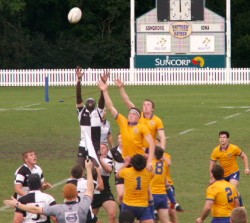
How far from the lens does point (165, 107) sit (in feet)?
139

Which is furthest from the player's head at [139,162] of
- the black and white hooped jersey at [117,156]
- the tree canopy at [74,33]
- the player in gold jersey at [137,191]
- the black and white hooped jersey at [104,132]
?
the tree canopy at [74,33]

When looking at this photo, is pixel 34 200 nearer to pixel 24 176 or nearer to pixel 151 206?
pixel 151 206

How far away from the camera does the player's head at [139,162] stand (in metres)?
14.6

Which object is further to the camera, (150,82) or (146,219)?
(150,82)

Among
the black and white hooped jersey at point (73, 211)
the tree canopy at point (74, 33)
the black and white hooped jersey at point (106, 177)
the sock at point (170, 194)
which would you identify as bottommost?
the sock at point (170, 194)

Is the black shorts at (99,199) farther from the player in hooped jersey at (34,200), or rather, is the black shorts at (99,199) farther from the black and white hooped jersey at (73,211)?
the black and white hooped jersey at (73,211)

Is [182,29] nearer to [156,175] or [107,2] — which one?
[107,2]

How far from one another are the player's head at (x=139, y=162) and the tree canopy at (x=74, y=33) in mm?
55270

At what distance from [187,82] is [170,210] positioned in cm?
4543

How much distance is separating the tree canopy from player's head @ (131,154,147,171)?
181ft

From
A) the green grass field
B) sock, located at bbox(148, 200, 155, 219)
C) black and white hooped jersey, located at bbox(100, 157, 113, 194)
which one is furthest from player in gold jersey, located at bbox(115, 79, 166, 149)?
sock, located at bbox(148, 200, 155, 219)

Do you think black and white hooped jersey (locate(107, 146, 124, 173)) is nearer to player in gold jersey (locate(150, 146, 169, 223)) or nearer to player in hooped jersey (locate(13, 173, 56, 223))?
player in gold jersey (locate(150, 146, 169, 223))

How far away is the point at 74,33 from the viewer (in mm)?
78562

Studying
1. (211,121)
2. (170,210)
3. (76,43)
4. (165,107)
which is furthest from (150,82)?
(170,210)
